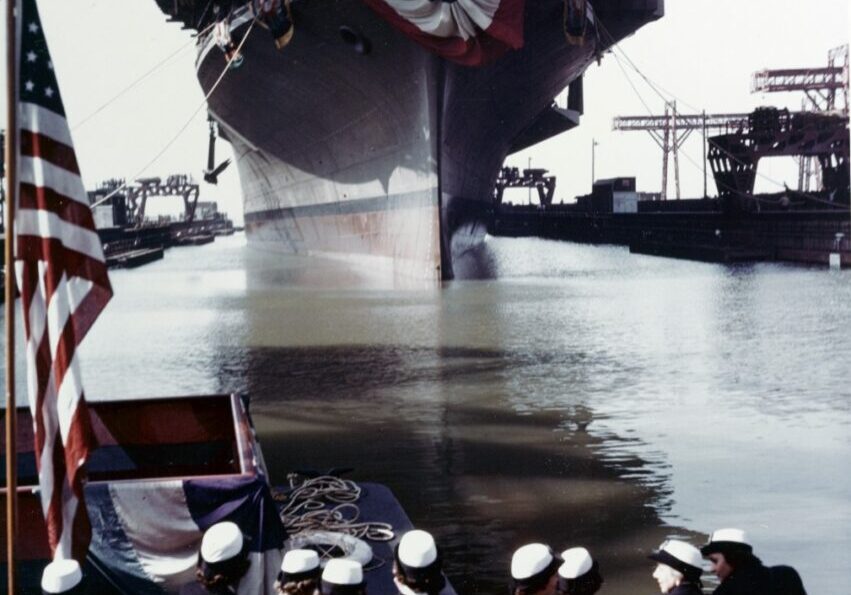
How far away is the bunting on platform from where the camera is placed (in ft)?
70.5

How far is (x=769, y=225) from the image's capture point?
33.8 m

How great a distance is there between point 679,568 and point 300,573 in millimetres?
1402

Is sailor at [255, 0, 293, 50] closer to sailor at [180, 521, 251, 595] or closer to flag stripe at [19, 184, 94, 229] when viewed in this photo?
flag stripe at [19, 184, 94, 229]

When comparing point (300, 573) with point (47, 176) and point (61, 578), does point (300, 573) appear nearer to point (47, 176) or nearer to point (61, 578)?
point (61, 578)

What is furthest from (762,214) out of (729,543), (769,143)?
(729,543)

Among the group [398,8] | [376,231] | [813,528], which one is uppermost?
[398,8]

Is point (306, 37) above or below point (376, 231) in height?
above

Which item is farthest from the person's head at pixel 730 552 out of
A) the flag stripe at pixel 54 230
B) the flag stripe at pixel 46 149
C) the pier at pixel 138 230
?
the pier at pixel 138 230

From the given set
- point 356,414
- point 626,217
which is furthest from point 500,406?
point 626,217

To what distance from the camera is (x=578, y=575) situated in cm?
350

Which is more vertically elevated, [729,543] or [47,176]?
[47,176]

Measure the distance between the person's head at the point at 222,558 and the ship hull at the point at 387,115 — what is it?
17.9m

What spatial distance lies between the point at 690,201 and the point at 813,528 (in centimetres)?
5314

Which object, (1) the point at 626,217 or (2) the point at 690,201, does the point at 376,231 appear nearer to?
(1) the point at 626,217
